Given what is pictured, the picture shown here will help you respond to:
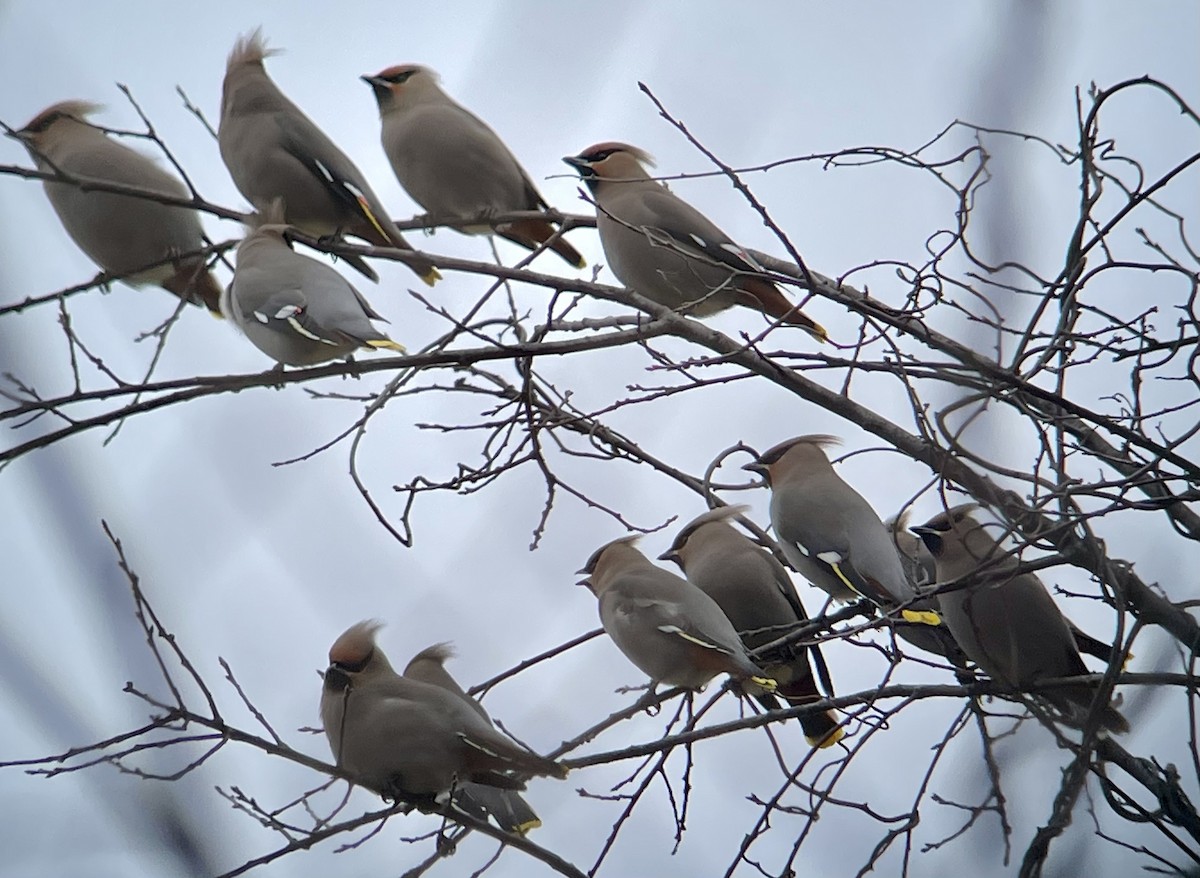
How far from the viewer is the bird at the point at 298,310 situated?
161 inches

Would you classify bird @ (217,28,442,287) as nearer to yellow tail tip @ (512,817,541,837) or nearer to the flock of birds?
the flock of birds

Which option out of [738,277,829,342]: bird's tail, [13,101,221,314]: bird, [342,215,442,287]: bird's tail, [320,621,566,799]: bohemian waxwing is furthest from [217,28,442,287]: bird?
[320,621,566,799]: bohemian waxwing

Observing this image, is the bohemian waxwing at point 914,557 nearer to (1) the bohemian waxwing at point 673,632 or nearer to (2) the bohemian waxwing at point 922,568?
(2) the bohemian waxwing at point 922,568

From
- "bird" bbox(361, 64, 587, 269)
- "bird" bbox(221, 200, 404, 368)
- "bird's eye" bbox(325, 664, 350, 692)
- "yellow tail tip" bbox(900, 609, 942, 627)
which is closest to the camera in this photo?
"bird's eye" bbox(325, 664, 350, 692)

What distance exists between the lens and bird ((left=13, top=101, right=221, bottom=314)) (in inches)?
190

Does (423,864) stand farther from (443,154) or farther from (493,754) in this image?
(443,154)

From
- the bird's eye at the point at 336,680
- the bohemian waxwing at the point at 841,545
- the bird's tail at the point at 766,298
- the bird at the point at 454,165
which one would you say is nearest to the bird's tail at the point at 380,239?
the bird at the point at 454,165

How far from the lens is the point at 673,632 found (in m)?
4.23

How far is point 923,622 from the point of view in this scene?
3918 millimetres

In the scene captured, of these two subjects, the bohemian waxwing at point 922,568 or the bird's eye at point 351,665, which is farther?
the bohemian waxwing at point 922,568

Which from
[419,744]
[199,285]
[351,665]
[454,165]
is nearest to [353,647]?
[351,665]

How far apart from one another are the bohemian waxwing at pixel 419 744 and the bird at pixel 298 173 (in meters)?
1.75

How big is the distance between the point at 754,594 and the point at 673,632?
0.67 meters

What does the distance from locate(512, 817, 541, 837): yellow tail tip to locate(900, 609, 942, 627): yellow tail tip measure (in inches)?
46.9
